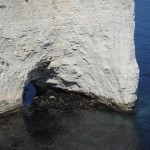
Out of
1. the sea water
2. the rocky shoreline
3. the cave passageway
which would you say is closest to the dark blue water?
the sea water

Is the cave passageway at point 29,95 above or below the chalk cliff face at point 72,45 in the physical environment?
below

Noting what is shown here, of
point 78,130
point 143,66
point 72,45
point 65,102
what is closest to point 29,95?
point 65,102

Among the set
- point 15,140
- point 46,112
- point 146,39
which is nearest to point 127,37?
point 46,112

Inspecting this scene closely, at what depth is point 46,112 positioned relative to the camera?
2806 cm

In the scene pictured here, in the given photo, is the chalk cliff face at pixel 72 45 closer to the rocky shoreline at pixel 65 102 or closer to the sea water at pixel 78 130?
the rocky shoreline at pixel 65 102

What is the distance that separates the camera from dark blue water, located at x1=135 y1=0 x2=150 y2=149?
86.5 feet

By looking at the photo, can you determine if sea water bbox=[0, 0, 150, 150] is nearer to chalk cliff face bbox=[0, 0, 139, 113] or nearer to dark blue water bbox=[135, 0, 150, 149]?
dark blue water bbox=[135, 0, 150, 149]

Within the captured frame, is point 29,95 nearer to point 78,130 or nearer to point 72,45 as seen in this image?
point 72,45

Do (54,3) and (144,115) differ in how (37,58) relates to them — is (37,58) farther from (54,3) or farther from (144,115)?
(144,115)

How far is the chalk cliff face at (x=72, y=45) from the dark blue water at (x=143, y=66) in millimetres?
1662

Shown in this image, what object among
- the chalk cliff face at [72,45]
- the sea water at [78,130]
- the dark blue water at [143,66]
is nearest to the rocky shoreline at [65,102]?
the chalk cliff face at [72,45]

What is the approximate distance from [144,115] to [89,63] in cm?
583

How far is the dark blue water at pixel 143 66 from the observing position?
2636cm

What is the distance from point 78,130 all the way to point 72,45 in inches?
256
